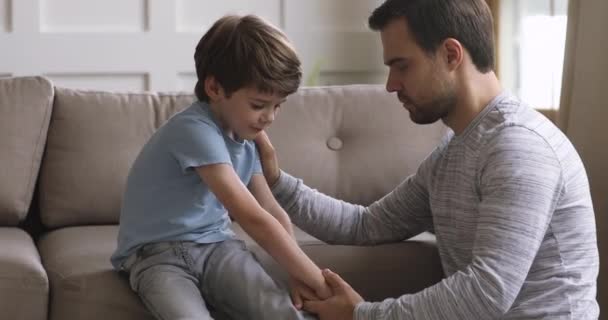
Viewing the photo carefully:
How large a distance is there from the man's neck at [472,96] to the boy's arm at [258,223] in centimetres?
38

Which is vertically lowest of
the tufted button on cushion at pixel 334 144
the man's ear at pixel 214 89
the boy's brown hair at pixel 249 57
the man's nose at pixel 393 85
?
the tufted button on cushion at pixel 334 144

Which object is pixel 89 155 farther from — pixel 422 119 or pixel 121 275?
pixel 422 119

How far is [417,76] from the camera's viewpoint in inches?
68.5

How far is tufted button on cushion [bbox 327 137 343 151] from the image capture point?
254 centimetres

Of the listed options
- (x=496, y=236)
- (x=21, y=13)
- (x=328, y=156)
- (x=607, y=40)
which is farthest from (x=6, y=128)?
(x=607, y=40)

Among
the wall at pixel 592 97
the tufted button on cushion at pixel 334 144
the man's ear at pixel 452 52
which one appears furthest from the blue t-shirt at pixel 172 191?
the wall at pixel 592 97

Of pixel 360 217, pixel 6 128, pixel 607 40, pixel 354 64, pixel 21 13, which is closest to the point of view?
pixel 360 217

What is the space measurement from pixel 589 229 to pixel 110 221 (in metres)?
1.25

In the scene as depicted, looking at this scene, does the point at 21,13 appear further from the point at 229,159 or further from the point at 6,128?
the point at 229,159

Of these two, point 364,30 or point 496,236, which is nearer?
point 496,236

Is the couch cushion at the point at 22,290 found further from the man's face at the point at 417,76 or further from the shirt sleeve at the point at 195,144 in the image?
the man's face at the point at 417,76

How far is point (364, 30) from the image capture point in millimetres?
3938

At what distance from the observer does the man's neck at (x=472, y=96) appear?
1.74m

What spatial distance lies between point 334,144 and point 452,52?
2.85 ft
